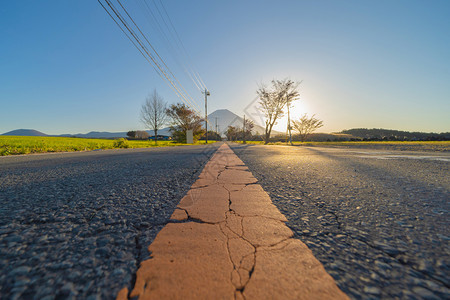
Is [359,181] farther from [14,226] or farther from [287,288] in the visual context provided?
[14,226]

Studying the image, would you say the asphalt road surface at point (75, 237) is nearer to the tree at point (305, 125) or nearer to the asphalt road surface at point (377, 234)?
the asphalt road surface at point (377, 234)

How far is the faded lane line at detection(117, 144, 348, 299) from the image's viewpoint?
0.49 m

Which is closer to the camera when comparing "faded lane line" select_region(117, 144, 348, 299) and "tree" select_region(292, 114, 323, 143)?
"faded lane line" select_region(117, 144, 348, 299)

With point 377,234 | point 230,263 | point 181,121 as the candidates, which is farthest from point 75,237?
point 181,121

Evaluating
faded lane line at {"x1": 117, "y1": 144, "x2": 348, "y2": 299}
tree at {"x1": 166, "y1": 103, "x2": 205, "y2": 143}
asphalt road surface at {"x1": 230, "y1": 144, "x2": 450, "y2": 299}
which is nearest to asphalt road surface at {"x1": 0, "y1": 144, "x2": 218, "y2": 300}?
faded lane line at {"x1": 117, "y1": 144, "x2": 348, "y2": 299}

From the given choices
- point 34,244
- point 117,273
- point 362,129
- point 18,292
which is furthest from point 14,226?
point 362,129

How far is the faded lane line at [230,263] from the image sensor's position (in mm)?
488

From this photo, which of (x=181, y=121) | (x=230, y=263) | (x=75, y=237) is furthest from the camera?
(x=181, y=121)

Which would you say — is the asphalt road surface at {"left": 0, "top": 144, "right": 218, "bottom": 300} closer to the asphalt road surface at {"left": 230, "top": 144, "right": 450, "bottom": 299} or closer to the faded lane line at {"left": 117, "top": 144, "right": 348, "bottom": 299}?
the faded lane line at {"left": 117, "top": 144, "right": 348, "bottom": 299}

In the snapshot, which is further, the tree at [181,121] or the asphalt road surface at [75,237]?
the tree at [181,121]

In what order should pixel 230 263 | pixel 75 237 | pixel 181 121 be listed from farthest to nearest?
pixel 181 121 < pixel 75 237 < pixel 230 263

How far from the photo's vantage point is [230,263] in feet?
1.97

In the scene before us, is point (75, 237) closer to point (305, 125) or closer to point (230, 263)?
point (230, 263)

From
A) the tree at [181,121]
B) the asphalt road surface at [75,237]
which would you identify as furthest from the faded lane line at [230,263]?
the tree at [181,121]
